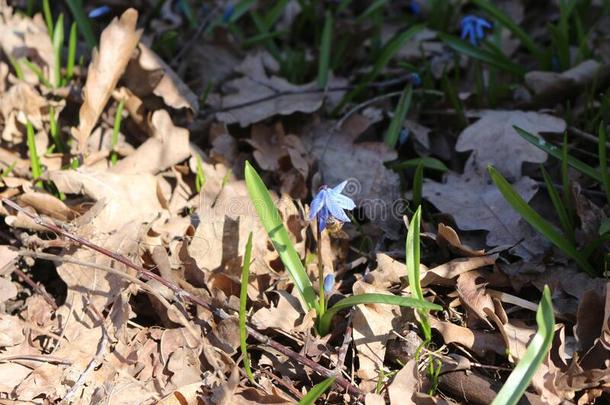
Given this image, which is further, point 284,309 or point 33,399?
point 284,309

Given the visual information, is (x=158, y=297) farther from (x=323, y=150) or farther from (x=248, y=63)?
(x=248, y=63)

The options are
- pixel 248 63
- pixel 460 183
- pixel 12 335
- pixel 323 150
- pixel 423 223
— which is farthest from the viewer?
pixel 248 63

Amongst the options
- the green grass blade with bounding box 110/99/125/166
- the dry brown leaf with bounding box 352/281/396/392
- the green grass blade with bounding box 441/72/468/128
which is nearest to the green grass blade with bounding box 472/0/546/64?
the green grass blade with bounding box 441/72/468/128

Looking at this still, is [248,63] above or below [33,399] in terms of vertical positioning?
above

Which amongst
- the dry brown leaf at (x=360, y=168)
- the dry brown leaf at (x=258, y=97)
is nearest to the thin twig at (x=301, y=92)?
the dry brown leaf at (x=258, y=97)

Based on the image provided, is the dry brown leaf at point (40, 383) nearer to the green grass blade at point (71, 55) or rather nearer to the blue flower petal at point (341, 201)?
the blue flower petal at point (341, 201)

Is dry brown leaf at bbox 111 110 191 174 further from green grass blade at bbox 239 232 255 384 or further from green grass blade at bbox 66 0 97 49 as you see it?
green grass blade at bbox 239 232 255 384

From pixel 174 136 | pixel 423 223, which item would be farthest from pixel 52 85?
pixel 423 223
